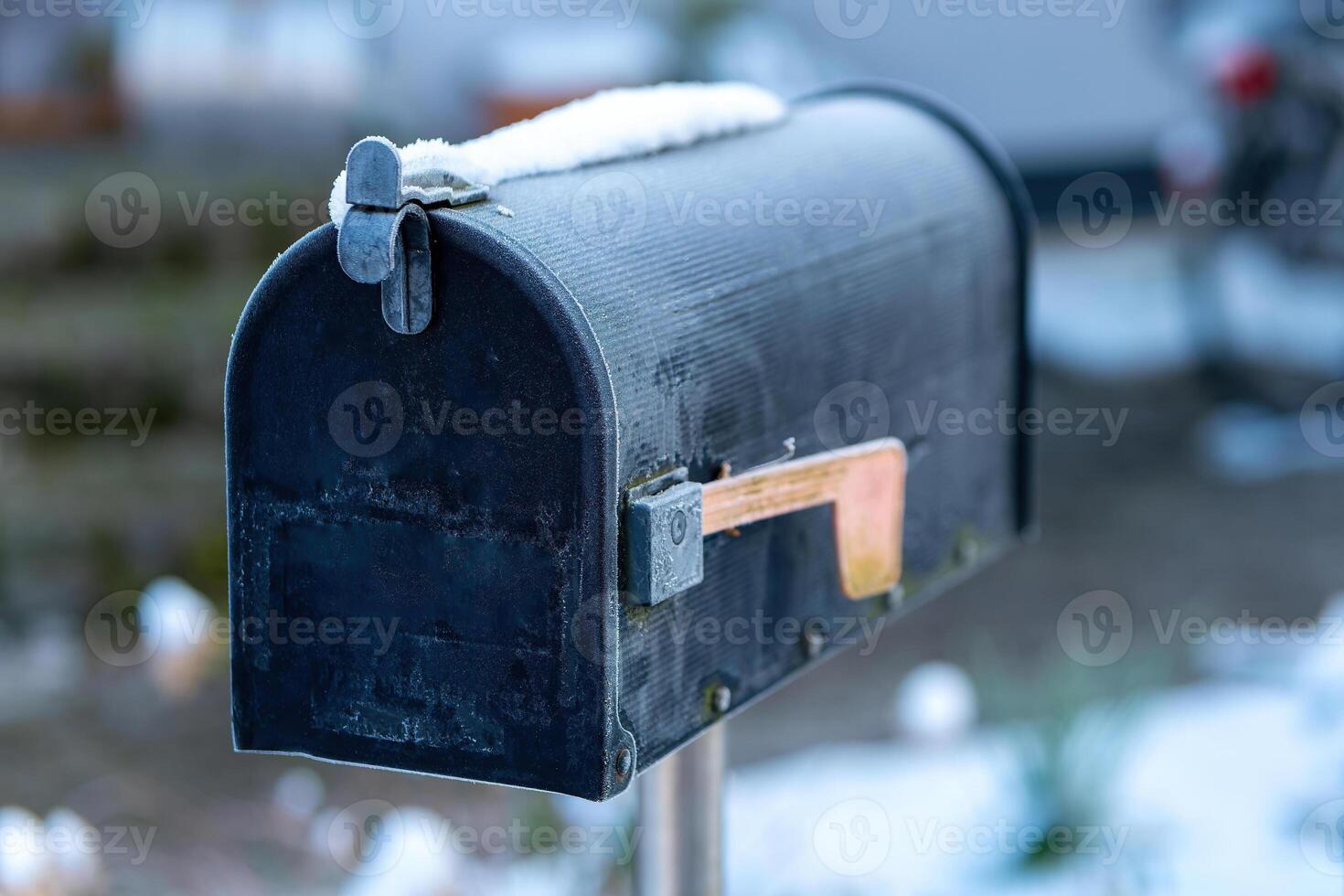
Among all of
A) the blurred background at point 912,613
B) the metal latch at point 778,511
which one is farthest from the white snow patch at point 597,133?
the blurred background at point 912,613

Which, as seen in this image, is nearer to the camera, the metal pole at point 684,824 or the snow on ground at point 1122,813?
Answer: the metal pole at point 684,824

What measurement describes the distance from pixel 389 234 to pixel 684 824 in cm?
74

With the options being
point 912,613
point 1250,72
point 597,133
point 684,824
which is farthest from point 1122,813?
point 1250,72

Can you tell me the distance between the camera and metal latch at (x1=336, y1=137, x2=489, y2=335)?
1092 millimetres

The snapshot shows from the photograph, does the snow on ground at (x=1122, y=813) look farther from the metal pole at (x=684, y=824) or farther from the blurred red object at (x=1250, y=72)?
the blurred red object at (x=1250, y=72)

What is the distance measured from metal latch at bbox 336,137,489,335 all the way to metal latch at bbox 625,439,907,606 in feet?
0.65

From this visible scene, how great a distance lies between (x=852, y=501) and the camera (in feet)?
4.57

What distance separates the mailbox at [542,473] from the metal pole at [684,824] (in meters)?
0.22

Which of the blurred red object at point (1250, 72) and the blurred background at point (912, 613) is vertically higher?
the blurred red object at point (1250, 72)

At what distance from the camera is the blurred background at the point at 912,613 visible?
2.53m

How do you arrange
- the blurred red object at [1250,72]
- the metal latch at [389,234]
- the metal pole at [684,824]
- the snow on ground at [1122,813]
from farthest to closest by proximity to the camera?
the blurred red object at [1250,72]
the snow on ground at [1122,813]
the metal pole at [684,824]
the metal latch at [389,234]

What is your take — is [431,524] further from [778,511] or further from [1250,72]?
[1250,72]

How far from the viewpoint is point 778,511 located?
51.3 inches

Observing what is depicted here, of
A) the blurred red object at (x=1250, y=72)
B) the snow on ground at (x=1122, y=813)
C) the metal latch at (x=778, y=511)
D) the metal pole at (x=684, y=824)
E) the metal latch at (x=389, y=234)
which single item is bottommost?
the snow on ground at (x=1122, y=813)
